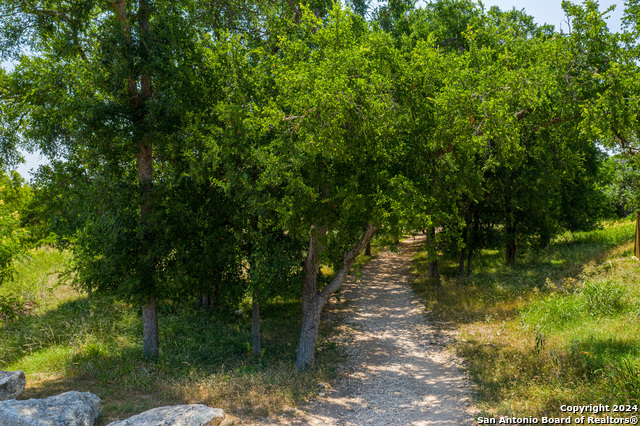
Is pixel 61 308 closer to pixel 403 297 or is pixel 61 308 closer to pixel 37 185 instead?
pixel 37 185

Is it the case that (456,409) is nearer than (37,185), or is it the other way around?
(456,409)

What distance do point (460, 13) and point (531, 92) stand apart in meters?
9.30

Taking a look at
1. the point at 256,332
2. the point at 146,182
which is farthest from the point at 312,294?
the point at 146,182


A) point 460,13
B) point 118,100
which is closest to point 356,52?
point 118,100

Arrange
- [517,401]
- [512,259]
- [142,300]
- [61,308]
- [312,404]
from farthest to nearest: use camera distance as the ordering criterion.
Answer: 1. [512,259]
2. [61,308]
3. [142,300]
4. [312,404]
5. [517,401]

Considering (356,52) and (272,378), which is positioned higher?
(356,52)

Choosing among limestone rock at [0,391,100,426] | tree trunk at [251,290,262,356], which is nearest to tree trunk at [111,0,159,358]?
tree trunk at [251,290,262,356]

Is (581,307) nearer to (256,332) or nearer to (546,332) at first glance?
(546,332)

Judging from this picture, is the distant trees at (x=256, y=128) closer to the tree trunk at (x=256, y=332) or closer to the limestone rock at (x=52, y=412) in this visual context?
the tree trunk at (x=256, y=332)

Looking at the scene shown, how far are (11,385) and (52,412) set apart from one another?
6.70 feet

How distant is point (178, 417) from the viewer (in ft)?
21.8

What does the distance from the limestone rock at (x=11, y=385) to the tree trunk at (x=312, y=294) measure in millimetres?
6049

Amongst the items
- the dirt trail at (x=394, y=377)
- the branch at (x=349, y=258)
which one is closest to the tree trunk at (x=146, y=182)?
the branch at (x=349, y=258)

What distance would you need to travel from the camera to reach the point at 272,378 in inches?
384
